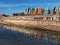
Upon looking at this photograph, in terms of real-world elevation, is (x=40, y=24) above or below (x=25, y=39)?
above

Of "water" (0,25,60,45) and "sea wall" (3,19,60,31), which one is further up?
"sea wall" (3,19,60,31)

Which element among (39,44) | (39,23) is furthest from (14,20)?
(39,44)

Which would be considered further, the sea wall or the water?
the sea wall

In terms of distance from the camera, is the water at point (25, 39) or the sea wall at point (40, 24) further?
the sea wall at point (40, 24)

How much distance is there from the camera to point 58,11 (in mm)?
55625

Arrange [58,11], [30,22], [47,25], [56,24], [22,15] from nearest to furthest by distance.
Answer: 1. [56,24]
2. [47,25]
3. [30,22]
4. [58,11]
5. [22,15]

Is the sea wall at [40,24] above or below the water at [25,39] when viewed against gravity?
above

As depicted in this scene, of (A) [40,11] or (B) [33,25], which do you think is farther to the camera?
(A) [40,11]

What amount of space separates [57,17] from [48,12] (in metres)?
10.4

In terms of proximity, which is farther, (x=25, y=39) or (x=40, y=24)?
(x=40, y=24)

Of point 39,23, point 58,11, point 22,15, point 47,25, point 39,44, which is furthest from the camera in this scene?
point 22,15

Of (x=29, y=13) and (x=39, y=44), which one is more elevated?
(x=29, y=13)

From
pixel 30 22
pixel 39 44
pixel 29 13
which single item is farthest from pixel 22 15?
pixel 39 44

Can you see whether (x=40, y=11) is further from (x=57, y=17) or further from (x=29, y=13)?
(x=57, y=17)
